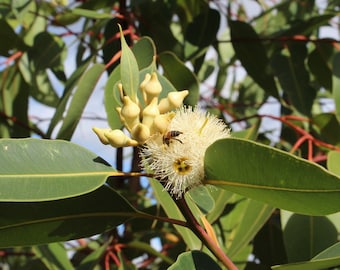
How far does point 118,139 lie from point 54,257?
0.78 metres

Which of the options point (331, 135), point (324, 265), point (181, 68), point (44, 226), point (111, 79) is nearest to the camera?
point (324, 265)

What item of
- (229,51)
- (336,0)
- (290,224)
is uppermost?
(336,0)

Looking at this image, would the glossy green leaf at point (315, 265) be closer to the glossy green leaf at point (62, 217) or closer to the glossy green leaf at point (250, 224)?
the glossy green leaf at point (62, 217)

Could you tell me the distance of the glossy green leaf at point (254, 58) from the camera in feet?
6.35

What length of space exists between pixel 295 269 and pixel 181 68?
2.49 ft

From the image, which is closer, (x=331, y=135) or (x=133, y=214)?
(x=133, y=214)

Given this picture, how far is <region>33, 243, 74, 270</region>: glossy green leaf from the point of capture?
1.52 m

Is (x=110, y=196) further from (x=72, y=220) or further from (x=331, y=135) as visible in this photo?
(x=331, y=135)

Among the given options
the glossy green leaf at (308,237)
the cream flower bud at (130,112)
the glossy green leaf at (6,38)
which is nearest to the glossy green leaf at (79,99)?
the glossy green leaf at (6,38)

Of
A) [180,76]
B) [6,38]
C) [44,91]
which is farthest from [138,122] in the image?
[44,91]

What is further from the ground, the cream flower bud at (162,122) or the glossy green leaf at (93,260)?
the cream flower bud at (162,122)

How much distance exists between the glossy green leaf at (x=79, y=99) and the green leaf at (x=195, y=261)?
0.57 metres

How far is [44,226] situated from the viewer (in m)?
1.04

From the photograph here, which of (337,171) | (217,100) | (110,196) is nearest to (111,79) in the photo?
(110,196)
